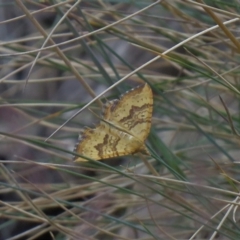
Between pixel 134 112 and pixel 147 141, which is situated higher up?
pixel 134 112

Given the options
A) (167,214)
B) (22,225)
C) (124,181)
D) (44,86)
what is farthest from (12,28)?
(167,214)

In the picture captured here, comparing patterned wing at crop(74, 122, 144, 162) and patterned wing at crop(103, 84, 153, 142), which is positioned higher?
patterned wing at crop(103, 84, 153, 142)

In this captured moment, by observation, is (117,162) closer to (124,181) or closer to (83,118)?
(83,118)

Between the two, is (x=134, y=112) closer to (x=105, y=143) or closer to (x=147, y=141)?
(x=105, y=143)

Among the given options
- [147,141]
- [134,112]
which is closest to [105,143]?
[134,112]

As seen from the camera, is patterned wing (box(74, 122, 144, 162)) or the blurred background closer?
patterned wing (box(74, 122, 144, 162))
